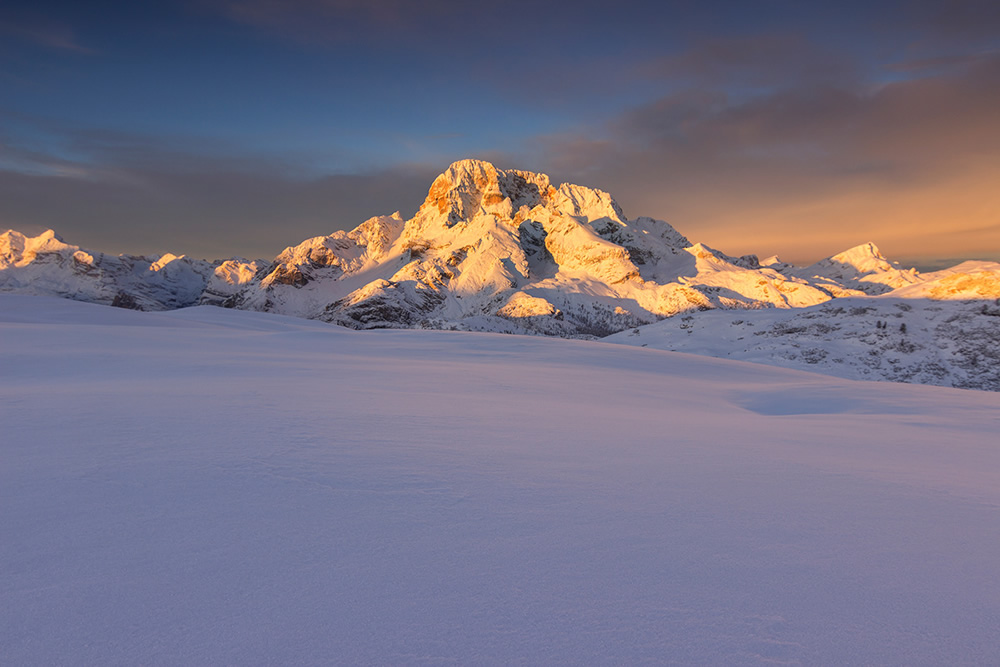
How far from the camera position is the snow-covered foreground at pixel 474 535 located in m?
1.85

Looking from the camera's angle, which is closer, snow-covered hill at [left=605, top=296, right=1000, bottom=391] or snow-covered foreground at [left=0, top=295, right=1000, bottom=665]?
snow-covered foreground at [left=0, top=295, right=1000, bottom=665]

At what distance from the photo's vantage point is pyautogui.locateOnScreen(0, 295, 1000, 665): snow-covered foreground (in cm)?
185

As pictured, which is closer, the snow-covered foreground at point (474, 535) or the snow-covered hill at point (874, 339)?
the snow-covered foreground at point (474, 535)

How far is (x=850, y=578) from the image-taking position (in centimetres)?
234

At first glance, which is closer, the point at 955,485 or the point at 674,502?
the point at 674,502

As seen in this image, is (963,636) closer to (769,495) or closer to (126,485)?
(769,495)

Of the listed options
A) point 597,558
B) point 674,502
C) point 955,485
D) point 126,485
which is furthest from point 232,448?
point 955,485

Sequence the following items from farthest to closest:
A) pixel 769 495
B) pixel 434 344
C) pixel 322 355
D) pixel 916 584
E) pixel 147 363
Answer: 1. pixel 434 344
2. pixel 322 355
3. pixel 147 363
4. pixel 769 495
5. pixel 916 584

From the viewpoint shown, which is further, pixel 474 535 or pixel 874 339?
pixel 874 339

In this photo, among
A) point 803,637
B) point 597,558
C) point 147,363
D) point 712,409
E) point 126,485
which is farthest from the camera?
point 147,363

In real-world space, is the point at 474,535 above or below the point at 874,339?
below

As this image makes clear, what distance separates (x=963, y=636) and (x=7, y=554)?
13.0 feet

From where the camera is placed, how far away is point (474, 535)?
267 cm

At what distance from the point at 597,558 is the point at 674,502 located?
3.26 feet
